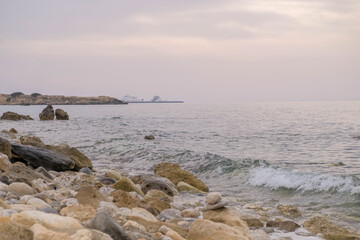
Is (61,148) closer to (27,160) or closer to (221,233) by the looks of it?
(27,160)

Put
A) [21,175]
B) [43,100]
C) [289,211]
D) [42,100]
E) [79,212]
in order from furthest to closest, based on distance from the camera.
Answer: [43,100]
[42,100]
[289,211]
[21,175]
[79,212]

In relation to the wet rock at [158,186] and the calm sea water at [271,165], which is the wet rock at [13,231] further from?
the wet rock at [158,186]

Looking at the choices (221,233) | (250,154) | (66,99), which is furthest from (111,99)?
(221,233)

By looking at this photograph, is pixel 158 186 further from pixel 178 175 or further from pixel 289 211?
pixel 289 211

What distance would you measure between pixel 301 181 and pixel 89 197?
283 inches

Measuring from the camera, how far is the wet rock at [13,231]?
10.9 feet

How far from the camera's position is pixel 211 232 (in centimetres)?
512

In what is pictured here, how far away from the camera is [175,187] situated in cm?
1077

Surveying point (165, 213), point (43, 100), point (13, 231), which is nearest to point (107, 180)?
point (165, 213)

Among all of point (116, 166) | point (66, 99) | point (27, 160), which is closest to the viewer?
point (27, 160)

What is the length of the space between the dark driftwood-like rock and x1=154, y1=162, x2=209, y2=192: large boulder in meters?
2.99

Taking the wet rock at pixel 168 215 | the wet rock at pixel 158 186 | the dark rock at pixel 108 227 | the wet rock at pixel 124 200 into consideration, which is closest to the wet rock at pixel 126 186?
the wet rock at pixel 158 186

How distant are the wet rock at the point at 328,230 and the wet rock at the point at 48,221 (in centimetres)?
455

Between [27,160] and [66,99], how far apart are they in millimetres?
190554
